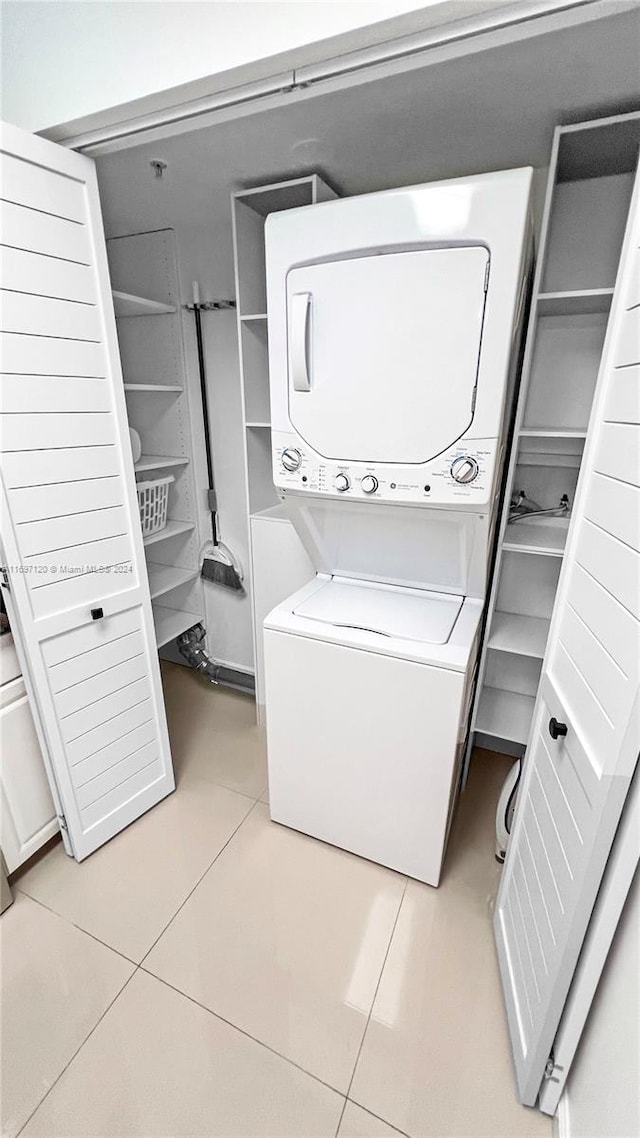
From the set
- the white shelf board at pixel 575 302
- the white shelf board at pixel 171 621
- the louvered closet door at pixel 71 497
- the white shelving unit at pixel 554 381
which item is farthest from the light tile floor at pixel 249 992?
the white shelf board at pixel 575 302

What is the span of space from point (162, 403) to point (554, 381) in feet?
5.82

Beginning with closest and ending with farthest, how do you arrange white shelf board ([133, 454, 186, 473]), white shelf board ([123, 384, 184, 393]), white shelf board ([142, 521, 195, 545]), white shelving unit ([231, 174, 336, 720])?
white shelving unit ([231, 174, 336, 720])
white shelf board ([123, 384, 184, 393])
white shelf board ([133, 454, 186, 473])
white shelf board ([142, 521, 195, 545])

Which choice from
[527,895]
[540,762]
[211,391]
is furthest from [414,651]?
[211,391]

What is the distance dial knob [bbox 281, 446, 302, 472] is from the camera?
1.44 metres

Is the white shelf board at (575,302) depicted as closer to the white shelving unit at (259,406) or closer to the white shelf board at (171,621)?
the white shelving unit at (259,406)

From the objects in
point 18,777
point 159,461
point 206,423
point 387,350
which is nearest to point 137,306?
point 206,423

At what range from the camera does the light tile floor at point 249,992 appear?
1117 mm

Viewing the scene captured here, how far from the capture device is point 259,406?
2016mm

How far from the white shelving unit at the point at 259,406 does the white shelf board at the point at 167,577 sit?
20.1 inches

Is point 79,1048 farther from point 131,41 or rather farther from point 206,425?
point 131,41

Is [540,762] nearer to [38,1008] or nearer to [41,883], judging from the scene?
[38,1008]

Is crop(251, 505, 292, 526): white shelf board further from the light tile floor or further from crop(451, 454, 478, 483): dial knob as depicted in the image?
the light tile floor

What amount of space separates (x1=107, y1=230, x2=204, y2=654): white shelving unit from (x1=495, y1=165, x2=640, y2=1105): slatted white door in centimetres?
171

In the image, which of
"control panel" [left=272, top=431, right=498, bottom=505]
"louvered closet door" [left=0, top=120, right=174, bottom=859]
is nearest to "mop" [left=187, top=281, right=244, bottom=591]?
"louvered closet door" [left=0, top=120, right=174, bottom=859]
